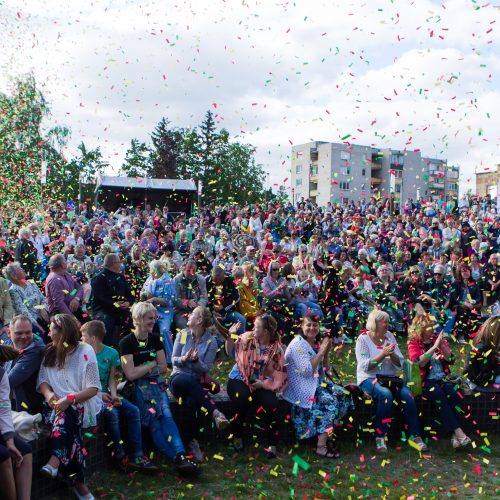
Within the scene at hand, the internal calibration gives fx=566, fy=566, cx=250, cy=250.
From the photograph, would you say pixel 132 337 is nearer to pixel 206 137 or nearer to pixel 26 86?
pixel 26 86

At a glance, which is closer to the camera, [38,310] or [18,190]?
[38,310]

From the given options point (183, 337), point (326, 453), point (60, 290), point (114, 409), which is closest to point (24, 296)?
point (60, 290)

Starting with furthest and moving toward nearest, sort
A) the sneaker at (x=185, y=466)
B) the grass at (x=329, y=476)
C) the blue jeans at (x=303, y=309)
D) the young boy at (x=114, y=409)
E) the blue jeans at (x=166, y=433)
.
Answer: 1. the blue jeans at (x=303, y=309)
2. the blue jeans at (x=166, y=433)
3. the young boy at (x=114, y=409)
4. the sneaker at (x=185, y=466)
5. the grass at (x=329, y=476)

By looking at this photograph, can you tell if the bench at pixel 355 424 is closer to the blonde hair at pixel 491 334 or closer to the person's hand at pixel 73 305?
the blonde hair at pixel 491 334

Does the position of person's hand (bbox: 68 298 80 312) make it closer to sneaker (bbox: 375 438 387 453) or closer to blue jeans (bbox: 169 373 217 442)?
blue jeans (bbox: 169 373 217 442)

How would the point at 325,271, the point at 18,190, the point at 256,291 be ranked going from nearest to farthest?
the point at 256,291, the point at 325,271, the point at 18,190

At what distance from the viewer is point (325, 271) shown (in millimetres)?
10820

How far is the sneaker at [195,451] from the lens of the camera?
5391 mm

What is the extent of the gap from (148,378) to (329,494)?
1.99 metres

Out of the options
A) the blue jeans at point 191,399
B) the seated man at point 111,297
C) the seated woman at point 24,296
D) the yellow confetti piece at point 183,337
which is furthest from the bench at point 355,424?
the seated woman at point 24,296

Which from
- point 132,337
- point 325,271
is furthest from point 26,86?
point 132,337

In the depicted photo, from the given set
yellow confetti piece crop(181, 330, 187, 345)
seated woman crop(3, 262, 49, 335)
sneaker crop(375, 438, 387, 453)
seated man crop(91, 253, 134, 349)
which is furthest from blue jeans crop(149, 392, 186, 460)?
seated man crop(91, 253, 134, 349)

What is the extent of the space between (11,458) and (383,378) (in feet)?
12.5

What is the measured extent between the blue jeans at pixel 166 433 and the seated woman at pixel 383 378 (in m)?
2.09
